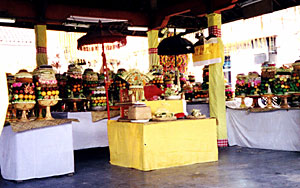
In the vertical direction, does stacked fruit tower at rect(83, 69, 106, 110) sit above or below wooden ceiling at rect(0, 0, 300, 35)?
below

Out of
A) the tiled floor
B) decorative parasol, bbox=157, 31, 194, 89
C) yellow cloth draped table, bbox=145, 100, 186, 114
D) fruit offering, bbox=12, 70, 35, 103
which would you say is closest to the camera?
the tiled floor

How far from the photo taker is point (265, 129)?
6551 mm

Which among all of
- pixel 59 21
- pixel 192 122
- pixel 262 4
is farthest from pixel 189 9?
pixel 192 122

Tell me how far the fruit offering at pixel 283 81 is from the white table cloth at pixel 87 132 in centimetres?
307

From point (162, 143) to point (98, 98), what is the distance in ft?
7.42

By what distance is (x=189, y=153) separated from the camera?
525 centimetres

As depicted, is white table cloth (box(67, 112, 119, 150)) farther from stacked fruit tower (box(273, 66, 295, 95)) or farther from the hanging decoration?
the hanging decoration

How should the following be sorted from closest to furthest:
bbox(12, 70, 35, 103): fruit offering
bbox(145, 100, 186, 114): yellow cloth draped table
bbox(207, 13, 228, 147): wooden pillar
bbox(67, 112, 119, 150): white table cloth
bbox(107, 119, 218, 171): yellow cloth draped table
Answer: bbox(12, 70, 35, 103): fruit offering < bbox(107, 119, 218, 171): yellow cloth draped table < bbox(145, 100, 186, 114): yellow cloth draped table < bbox(67, 112, 119, 150): white table cloth < bbox(207, 13, 228, 147): wooden pillar

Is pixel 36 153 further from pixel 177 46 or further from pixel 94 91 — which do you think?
pixel 177 46

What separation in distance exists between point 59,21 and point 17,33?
2.30m

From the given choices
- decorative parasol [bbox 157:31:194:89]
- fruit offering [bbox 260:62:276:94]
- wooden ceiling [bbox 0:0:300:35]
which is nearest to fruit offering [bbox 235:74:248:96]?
fruit offering [bbox 260:62:276:94]

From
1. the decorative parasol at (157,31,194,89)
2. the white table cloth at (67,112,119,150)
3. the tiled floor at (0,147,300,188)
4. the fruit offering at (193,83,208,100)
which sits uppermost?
the decorative parasol at (157,31,194,89)

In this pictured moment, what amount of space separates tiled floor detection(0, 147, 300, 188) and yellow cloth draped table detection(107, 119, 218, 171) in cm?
14

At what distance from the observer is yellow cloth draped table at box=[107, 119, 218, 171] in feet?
15.9
